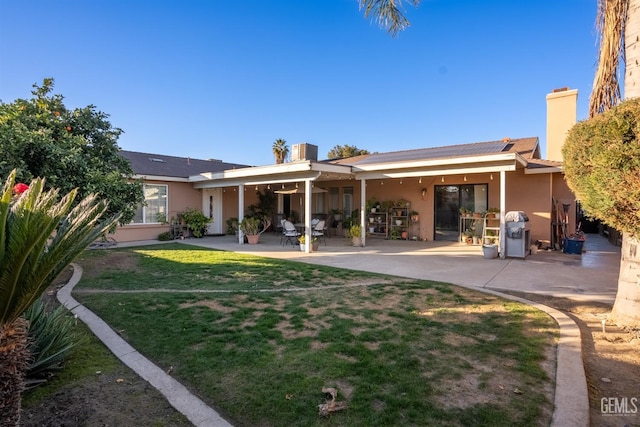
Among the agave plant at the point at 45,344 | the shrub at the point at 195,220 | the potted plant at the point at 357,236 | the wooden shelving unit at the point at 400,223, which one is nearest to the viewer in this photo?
the agave plant at the point at 45,344

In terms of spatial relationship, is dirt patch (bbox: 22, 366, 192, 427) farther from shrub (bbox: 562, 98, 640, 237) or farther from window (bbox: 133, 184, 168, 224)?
window (bbox: 133, 184, 168, 224)

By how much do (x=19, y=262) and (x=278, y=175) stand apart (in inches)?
441

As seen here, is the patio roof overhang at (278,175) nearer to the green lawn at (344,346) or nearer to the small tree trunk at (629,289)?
the green lawn at (344,346)

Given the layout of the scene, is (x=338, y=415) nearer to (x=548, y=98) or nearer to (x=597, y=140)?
(x=597, y=140)

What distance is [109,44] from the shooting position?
10656 mm

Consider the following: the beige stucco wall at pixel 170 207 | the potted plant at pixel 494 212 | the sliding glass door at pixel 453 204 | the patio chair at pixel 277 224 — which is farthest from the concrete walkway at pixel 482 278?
the patio chair at pixel 277 224

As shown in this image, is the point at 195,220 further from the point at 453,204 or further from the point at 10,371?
the point at 10,371

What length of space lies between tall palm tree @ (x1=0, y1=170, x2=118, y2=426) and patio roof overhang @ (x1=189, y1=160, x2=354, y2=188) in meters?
9.01

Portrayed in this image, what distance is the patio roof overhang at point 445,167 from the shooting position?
980 cm

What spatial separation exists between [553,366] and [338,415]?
232 cm

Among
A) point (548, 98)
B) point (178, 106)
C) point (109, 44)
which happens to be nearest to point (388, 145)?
point (548, 98)

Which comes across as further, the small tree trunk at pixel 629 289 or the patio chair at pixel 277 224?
the patio chair at pixel 277 224

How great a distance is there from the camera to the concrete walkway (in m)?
2.68

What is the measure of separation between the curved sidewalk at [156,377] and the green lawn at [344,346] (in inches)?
3.8
